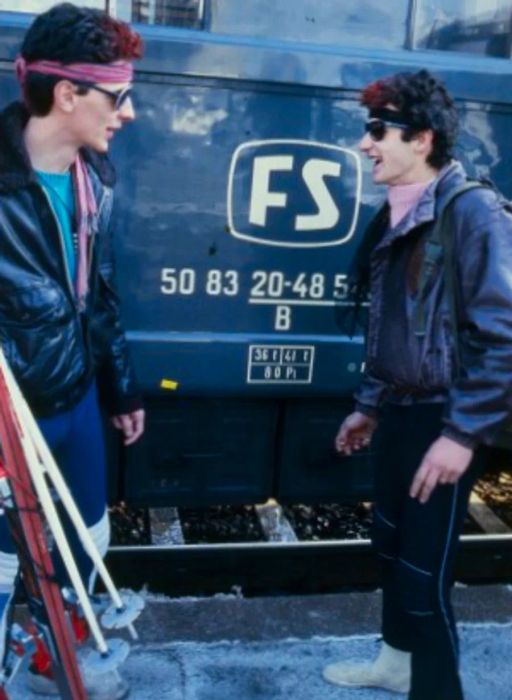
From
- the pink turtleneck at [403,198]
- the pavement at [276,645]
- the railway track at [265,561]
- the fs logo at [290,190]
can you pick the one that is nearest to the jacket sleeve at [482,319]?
the pink turtleneck at [403,198]

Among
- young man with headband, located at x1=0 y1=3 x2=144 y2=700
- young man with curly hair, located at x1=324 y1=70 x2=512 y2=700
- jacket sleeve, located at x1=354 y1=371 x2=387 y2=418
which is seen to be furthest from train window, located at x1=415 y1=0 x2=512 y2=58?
young man with headband, located at x1=0 y1=3 x2=144 y2=700

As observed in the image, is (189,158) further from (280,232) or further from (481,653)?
(481,653)

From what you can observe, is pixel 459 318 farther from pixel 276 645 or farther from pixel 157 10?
pixel 157 10

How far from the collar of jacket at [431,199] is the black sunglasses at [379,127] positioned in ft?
0.45

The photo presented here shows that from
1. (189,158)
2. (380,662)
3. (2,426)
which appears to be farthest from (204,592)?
(2,426)

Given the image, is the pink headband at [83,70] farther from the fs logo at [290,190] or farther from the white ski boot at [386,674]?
the white ski boot at [386,674]

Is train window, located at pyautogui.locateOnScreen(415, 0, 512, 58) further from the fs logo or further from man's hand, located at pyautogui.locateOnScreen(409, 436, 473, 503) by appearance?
man's hand, located at pyautogui.locateOnScreen(409, 436, 473, 503)

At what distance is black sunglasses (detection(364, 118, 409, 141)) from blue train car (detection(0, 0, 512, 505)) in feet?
3.31

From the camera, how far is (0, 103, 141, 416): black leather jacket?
201 centimetres

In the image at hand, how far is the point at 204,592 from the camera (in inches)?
142

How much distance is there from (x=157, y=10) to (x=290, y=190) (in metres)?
0.70

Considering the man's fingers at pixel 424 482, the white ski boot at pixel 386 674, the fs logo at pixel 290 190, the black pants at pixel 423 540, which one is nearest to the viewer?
the man's fingers at pixel 424 482

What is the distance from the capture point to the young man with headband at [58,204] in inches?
78.8

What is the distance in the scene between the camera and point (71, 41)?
199cm
